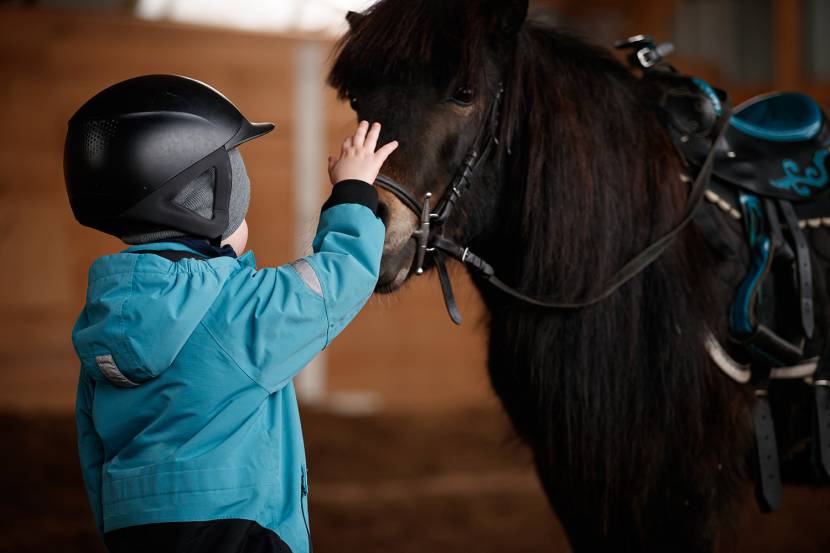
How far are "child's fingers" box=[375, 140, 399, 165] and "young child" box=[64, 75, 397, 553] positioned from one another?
0.29 feet

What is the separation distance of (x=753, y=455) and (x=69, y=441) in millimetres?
3745

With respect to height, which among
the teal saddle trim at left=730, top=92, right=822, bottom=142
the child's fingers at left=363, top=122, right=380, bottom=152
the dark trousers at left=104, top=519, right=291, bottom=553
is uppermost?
the teal saddle trim at left=730, top=92, right=822, bottom=142

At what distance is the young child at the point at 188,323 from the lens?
43.2 inches

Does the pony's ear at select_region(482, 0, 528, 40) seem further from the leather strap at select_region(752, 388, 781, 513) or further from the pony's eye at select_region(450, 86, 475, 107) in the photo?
the leather strap at select_region(752, 388, 781, 513)

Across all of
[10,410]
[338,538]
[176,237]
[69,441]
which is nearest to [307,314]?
[176,237]

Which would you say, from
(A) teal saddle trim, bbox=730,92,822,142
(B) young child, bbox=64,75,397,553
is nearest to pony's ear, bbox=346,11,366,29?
(B) young child, bbox=64,75,397,553

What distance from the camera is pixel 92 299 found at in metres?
1.11

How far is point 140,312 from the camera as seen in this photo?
3.51 feet

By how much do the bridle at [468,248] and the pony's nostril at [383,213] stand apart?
0.04 metres

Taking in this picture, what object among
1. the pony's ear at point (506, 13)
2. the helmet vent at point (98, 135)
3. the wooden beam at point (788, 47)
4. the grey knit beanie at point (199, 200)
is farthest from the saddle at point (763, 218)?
the wooden beam at point (788, 47)

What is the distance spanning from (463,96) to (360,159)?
1.09 ft

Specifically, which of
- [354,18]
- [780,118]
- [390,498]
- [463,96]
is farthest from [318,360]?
[463,96]

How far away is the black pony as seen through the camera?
1507 millimetres

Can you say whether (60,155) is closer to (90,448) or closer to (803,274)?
(90,448)
